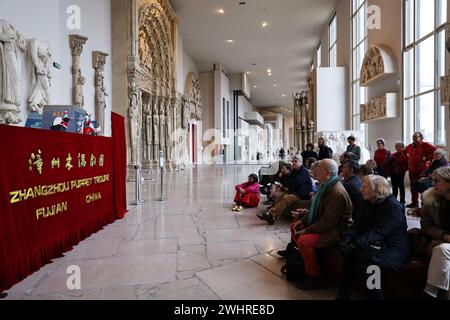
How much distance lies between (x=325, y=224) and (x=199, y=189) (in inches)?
263

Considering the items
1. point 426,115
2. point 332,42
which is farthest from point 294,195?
point 332,42

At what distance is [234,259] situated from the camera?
11.8ft

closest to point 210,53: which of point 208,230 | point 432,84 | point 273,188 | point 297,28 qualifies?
point 297,28

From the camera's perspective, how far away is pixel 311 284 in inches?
111

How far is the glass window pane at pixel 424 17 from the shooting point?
8.45 m

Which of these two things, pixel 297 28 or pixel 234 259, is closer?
pixel 234 259

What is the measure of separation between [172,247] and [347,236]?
7.06ft

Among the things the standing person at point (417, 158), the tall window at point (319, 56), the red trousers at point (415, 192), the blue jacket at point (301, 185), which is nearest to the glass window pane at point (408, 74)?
the standing person at point (417, 158)

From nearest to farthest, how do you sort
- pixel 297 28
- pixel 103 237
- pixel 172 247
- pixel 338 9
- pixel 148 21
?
pixel 172 247, pixel 103 237, pixel 148 21, pixel 338 9, pixel 297 28

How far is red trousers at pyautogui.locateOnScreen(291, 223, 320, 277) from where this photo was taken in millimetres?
2866

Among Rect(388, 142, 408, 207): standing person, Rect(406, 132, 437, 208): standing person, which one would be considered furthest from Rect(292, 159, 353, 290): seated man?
Rect(388, 142, 408, 207): standing person

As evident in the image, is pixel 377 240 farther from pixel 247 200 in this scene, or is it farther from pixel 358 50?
pixel 358 50

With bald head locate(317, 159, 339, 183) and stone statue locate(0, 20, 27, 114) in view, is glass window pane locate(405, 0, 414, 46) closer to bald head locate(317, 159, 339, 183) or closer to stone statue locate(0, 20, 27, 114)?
bald head locate(317, 159, 339, 183)
